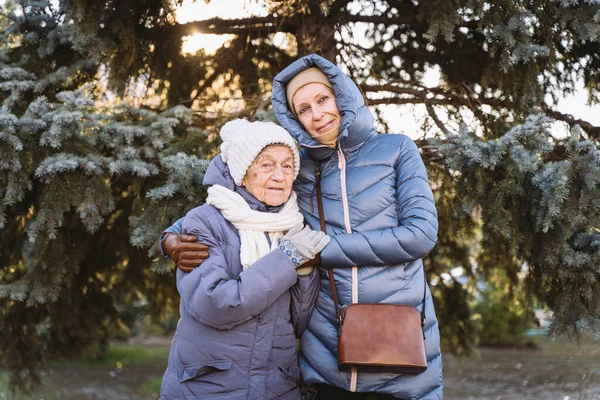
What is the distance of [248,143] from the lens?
2471 mm

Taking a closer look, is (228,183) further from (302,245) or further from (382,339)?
(382,339)

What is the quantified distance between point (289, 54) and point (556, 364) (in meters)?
6.13

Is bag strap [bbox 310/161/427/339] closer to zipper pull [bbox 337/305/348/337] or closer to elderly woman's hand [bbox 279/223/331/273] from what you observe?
zipper pull [bbox 337/305/348/337]

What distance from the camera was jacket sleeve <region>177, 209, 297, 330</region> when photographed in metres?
2.22

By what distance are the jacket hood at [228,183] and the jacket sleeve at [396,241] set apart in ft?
1.09

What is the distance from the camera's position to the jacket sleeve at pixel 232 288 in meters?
2.22

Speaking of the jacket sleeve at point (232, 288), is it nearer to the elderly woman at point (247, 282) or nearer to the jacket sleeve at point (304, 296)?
the elderly woman at point (247, 282)

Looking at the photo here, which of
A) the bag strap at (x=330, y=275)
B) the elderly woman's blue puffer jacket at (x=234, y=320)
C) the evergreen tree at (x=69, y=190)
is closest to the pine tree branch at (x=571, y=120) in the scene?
the bag strap at (x=330, y=275)

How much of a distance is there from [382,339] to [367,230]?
1.49 feet

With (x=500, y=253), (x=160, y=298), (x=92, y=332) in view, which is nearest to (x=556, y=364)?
(x=500, y=253)

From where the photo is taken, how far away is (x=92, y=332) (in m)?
5.39

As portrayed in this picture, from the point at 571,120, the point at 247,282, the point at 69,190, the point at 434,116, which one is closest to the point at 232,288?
the point at 247,282

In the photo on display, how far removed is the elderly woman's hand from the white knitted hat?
36 cm

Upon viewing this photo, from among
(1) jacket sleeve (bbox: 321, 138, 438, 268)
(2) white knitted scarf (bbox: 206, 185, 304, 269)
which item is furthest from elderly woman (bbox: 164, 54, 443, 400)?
(2) white knitted scarf (bbox: 206, 185, 304, 269)
